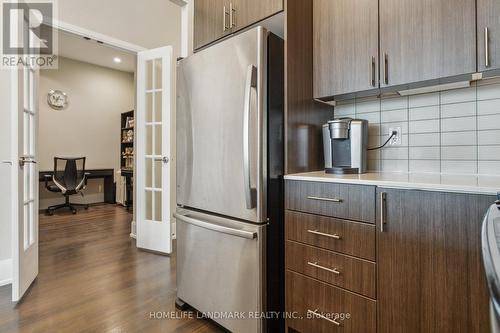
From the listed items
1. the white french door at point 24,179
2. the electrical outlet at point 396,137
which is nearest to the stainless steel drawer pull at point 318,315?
the electrical outlet at point 396,137

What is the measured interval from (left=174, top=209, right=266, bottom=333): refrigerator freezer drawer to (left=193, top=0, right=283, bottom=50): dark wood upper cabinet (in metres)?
1.22

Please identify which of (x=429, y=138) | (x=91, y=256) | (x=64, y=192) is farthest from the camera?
(x=64, y=192)

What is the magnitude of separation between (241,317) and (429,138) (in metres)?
1.45

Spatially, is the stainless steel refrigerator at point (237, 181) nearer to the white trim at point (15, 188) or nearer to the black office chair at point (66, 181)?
the white trim at point (15, 188)

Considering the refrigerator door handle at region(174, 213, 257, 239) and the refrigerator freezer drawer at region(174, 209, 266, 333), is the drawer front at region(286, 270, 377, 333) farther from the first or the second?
the refrigerator door handle at region(174, 213, 257, 239)

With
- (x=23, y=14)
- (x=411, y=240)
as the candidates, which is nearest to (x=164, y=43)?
(x=23, y=14)

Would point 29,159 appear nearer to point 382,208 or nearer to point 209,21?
point 209,21

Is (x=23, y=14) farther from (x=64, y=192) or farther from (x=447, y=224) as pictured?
(x=64, y=192)

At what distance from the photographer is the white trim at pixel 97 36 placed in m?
2.92

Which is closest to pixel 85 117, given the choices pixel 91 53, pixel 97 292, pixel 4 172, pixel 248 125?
pixel 91 53

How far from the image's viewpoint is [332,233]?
1.34m

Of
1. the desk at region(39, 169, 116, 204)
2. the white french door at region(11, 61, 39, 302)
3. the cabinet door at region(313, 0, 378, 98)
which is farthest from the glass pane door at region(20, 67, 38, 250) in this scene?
the desk at region(39, 169, 116, 204)

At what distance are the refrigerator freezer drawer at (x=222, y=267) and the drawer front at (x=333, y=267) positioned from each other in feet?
0.59

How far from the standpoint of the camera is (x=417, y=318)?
3.65 feet
